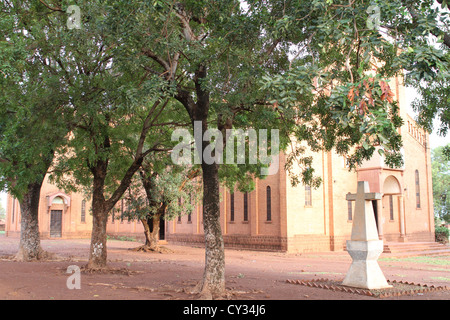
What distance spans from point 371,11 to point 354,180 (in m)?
26.0

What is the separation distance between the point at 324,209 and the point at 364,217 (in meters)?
18.6

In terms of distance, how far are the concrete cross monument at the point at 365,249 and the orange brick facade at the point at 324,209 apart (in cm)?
1182

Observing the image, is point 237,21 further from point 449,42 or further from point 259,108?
point 449,42

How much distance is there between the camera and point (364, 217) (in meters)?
12.0

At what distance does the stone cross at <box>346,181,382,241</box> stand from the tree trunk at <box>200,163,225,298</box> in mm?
4023

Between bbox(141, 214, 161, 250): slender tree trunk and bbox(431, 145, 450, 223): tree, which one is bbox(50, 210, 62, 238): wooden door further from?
bbox(431, 145, 450, 223): tree

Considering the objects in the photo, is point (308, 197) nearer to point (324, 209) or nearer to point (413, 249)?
point (324, 209)

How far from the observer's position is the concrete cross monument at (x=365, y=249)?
1166 centimetres

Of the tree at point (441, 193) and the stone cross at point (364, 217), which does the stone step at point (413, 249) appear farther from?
the tree at point (441, 193)

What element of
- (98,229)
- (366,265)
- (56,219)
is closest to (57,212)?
(56,219)

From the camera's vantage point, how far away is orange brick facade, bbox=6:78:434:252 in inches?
1133

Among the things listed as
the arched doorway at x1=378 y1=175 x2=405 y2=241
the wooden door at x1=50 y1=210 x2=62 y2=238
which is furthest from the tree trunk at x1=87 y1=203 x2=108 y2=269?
the wooden door at x1=50 y1=210 x2=62 y2=238

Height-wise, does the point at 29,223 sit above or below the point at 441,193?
below

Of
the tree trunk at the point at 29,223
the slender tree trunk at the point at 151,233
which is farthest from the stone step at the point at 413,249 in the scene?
the tree trunk at the point at 29,223
